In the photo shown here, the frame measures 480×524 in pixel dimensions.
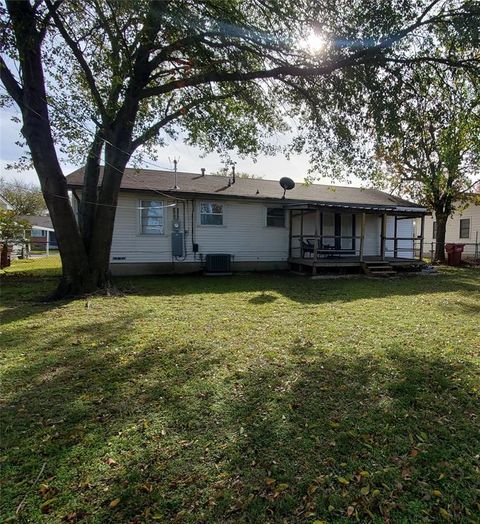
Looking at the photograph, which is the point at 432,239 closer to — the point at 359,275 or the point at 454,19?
the point at 359,275

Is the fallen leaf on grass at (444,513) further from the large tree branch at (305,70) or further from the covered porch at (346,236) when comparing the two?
the covered porch at (346,236)

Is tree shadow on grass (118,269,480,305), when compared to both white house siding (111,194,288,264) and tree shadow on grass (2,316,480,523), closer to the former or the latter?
white house siding (111,194,288,264)

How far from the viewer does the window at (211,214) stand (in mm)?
13125

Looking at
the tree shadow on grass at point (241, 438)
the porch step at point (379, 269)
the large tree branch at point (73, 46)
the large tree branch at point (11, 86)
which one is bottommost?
the tree shadow on grass at point (241, 438)

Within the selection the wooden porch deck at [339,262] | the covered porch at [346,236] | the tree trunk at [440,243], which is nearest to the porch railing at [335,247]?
the covered porch at [346,236]

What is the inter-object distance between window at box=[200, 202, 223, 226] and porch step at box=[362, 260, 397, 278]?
231 inches

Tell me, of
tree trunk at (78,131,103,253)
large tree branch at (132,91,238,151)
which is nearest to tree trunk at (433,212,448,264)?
large tree branch at (132,91,238,151)

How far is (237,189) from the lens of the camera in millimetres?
14211

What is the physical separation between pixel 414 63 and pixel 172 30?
204 inches

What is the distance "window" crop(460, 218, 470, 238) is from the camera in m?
22.6

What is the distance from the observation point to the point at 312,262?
486 inches

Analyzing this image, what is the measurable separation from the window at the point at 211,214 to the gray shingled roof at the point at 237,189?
0.53 meters

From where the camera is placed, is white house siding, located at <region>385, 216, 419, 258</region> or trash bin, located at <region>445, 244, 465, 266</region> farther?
trash bin, located at <region>445, 244, 465, 266</region>

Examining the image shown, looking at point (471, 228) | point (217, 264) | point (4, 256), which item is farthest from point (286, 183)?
point (471, 228)
